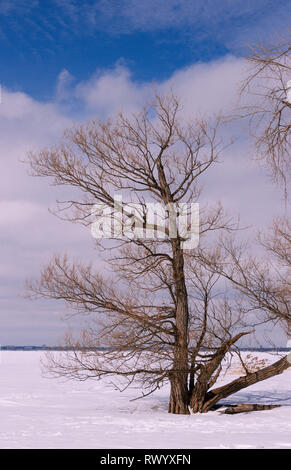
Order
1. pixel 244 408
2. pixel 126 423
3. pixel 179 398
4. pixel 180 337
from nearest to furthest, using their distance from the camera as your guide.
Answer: pixel 126 423, pixel 180 337, pixel 179 398, pixel 244 408

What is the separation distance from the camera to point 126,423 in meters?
12.4

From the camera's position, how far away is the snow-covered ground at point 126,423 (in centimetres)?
973

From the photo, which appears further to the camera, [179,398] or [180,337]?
[179,398]

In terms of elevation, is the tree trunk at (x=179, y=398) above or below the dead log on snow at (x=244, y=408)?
above

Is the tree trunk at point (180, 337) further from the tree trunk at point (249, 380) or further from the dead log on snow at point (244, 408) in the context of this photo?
the dead log on snow at point (244, 408)

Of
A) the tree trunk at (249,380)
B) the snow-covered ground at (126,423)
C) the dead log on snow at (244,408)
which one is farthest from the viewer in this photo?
the dead log on snow at (244,408)

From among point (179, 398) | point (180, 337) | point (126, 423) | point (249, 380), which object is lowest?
point (126, 423)

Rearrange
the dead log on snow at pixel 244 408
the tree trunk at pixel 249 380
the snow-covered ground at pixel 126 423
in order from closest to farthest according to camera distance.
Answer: the snow-covered ground at pixel 126 423 < the tree trunk at pixel 249 380 < the dead log on snow at pixel 244 408

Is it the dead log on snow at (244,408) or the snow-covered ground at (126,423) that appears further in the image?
the dead log on snow at (244,408)

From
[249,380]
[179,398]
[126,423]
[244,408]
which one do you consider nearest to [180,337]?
[179,398]

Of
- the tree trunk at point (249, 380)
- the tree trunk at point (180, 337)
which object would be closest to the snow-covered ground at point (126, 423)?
the tree trunk at point (249, 380)

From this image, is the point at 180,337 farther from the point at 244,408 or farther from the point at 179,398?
the point at 244,408

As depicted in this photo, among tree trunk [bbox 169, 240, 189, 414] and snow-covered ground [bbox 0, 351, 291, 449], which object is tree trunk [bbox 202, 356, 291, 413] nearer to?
snow-covered ground [bbox 0, 351, 291, 449]
